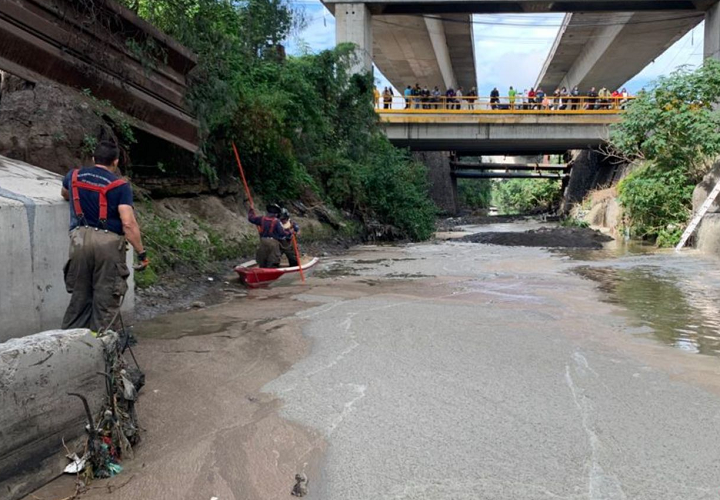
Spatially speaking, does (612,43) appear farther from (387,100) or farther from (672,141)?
(672,141)

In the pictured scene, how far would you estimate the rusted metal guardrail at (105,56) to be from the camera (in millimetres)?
8109

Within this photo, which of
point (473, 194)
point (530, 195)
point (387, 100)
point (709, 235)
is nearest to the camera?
point (709, 235)

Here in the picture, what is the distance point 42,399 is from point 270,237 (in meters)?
7.80

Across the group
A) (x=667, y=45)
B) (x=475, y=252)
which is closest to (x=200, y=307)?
(x=475, y=252)

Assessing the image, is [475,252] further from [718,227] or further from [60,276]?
[60,276]

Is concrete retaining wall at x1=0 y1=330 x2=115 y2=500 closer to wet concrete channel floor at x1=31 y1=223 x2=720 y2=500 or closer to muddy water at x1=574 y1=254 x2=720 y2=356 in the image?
wet concrete channel floor at x1=31 y1=223 x2=720 y2=500

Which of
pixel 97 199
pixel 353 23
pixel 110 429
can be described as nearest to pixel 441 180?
pixel 353 23

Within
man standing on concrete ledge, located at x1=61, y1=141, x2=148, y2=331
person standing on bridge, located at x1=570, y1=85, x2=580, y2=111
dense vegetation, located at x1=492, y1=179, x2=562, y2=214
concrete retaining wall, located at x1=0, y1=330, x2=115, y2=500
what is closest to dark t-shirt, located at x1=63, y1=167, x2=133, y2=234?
man standing on concrete ledge, located at x1=61, y1=141, x2=148, y2=331

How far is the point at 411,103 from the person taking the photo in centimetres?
3238

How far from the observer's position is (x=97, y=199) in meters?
4.53

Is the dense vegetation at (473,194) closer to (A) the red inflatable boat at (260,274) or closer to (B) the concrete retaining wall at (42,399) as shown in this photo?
(A) the red inflatable boat at (260,274)

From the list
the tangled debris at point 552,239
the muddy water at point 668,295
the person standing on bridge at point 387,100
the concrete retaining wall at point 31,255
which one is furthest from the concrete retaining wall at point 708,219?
the person standing on bridge at point 387,100

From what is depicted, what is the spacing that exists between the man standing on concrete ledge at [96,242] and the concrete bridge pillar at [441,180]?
40.5 m

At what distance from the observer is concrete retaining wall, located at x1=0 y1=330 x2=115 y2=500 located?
2988 mm
